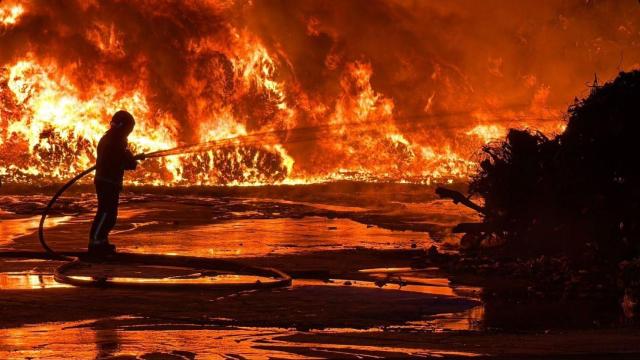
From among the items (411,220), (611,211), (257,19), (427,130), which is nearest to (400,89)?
(427,130)

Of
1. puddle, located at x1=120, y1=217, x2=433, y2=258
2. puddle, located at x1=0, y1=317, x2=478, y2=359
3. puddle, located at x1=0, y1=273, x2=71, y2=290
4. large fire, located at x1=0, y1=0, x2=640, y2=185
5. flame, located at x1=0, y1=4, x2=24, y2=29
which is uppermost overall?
flame, located at x1=0, y1=4, x2=24, y2=29

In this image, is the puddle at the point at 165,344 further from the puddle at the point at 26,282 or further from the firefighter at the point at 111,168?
the firefighter at the point at 111,168

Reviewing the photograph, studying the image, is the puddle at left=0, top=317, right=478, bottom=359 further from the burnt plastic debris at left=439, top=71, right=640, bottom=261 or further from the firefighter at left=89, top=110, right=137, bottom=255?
the burnt plastic debris at left=439, top=71, right=640, bottom=261

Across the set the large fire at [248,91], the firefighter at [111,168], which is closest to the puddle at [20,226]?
the firefighter at [111,168]

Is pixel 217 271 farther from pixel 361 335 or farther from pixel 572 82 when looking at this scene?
pixel 572 82

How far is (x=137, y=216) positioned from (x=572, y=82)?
750 inches

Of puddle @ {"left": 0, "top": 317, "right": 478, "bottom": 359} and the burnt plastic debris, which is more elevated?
the burnt plastic debris

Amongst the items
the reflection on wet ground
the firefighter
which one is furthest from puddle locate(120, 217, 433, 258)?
the firefighter

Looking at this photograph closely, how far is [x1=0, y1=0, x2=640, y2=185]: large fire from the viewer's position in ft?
93.0

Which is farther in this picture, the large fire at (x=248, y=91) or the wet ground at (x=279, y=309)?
the large fire at (x=248, y=91)

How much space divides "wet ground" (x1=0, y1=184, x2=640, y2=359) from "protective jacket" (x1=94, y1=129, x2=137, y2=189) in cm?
120

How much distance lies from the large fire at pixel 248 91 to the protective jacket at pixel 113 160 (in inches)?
511

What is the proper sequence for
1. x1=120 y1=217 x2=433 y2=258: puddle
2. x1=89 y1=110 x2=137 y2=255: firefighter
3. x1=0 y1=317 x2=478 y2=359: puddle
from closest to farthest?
x1=0 y1=317 x2=478 y2=359: puddle → x1=89 y1=110 x2=137 y2=255: firefighter → x1=120 y1=217 x2=433 y2=258: puddle

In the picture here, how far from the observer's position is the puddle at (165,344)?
7.19 metres
